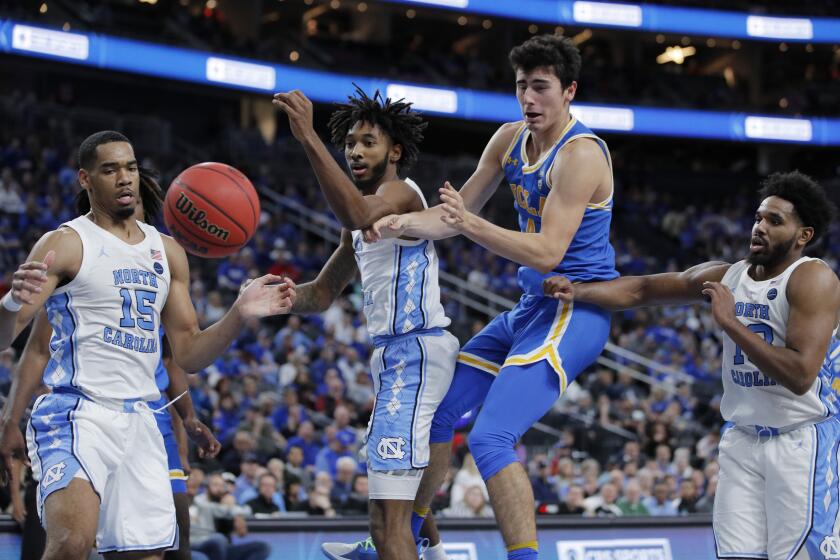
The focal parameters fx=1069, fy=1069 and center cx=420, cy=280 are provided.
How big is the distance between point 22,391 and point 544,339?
2.32 meters

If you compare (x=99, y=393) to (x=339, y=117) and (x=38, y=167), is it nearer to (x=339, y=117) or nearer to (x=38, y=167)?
(x=339, y=117)

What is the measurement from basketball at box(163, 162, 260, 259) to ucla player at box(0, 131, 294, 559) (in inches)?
9.7

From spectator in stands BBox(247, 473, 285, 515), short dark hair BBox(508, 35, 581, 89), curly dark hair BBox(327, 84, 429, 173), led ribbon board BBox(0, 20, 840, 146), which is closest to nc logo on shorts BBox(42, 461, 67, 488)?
curly dark hair BBox(327, 84, 429, 173)

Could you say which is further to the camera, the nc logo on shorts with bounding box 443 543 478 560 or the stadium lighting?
the stadium lighting

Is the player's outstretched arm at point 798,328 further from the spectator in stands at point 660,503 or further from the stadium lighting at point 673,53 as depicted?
the stadium lighting at point 673,53

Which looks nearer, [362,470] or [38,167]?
[362,470]

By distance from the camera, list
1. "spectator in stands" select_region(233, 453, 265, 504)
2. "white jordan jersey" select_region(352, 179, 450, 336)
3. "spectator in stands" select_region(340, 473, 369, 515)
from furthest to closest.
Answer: "spectator in stands" select_region(340, 473, 369, 515), "spectator in stands" select_region(233, 453, 265, 504), "white jordan jersey" select_region(352, 179, 450, 336)

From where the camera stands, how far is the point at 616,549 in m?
7.91

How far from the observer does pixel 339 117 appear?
209 inches

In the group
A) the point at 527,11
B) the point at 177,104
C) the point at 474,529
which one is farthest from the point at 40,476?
the point at 527,11

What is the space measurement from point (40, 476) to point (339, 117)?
2.20 meters

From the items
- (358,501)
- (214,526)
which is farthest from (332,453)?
(214,526)

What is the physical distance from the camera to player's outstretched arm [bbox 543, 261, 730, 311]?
4871mm

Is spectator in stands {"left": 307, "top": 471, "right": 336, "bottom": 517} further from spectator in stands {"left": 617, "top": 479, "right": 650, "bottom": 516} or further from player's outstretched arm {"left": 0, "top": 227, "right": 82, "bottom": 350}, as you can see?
player's outstretched arm {"left": 0, "top": 227, "right": 82, "bottom": 350}
